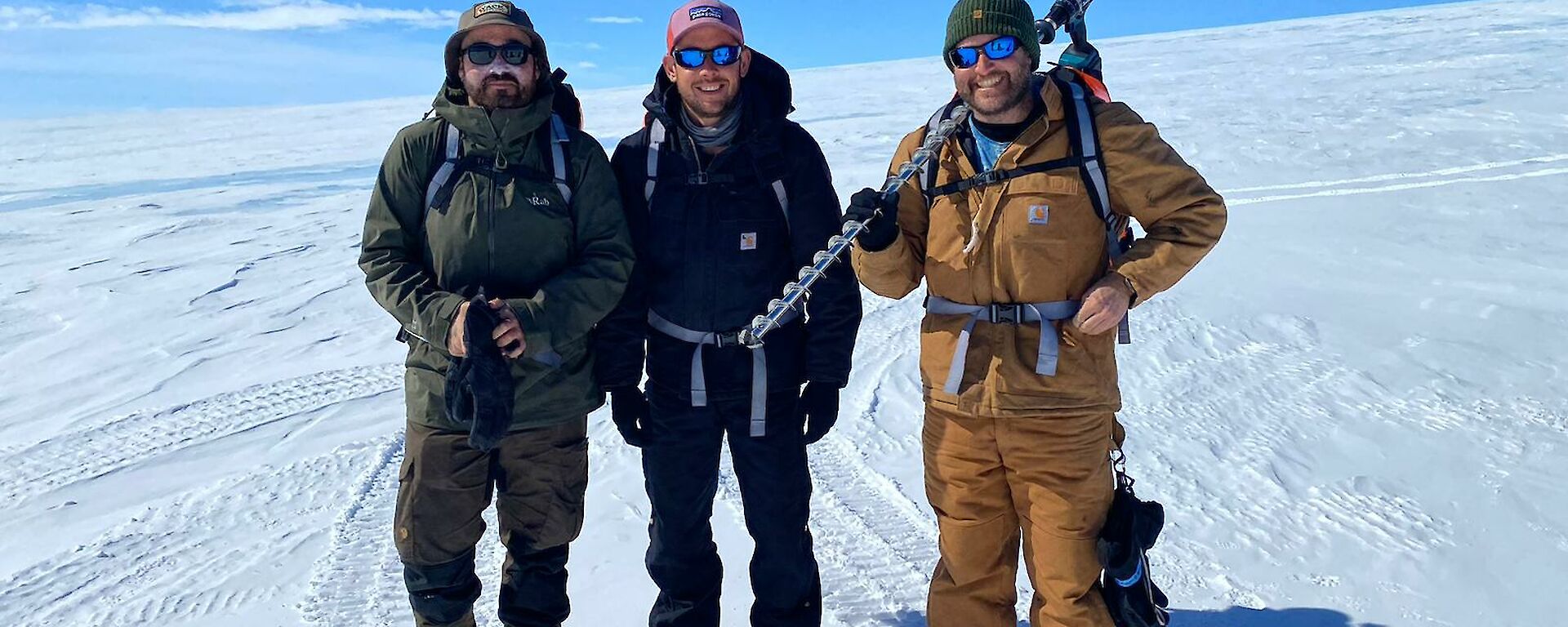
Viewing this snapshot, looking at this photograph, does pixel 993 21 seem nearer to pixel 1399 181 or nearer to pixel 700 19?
pixel 700 19

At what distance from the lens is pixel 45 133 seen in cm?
3666

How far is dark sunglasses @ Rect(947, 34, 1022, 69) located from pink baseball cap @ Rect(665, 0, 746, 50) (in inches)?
26.0

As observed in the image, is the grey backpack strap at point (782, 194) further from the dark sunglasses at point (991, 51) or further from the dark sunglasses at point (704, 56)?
the dark sunglasses at point (991, 51)

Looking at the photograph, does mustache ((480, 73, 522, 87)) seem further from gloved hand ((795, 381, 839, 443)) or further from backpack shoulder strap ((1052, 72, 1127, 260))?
backpack shoulder strap ((1052, 72, 1127, 260))

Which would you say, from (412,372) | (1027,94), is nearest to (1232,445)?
(1027,94)

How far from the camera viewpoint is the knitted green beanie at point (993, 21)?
7.57 ft

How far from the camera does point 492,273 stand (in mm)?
2535

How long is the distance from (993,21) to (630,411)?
1.54 m

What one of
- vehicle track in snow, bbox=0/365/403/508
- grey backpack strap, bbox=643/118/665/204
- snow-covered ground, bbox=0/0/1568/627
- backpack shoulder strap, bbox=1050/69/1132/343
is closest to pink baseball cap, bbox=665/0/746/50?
grey backpack strap, bbox=643/118/665/204

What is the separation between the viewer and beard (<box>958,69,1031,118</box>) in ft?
7.69

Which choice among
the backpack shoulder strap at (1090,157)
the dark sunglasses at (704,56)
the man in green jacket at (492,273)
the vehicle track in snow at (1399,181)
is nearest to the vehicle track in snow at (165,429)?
the man in green jacket at (492,273)

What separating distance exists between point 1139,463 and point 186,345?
623cm

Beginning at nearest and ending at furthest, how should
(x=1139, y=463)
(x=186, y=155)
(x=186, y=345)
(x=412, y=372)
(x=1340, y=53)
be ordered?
(x=412, y=372) < (x=1139, y=463) < (x=186, y=345) < (x=1340, y=53) < (x=186, y=155)

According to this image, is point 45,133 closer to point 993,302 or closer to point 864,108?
point 864,108
